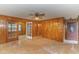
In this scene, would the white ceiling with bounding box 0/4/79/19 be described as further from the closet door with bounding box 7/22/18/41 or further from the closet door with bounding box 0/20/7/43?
the closet door with bounding box 7/22/18/41

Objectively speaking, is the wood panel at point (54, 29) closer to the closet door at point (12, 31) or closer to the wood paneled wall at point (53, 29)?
the wood paneled wall at point (53, 29)

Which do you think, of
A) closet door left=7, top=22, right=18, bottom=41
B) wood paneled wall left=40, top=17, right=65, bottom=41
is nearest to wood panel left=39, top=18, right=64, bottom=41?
wood paneled wall left=40, top=17, right=65, bottom=41

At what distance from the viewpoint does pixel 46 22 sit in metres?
11.3

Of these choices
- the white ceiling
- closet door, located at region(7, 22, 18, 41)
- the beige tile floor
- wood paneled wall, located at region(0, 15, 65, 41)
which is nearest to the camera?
the white ceiling

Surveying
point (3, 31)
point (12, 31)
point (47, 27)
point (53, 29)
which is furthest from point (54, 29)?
point (3, 31)

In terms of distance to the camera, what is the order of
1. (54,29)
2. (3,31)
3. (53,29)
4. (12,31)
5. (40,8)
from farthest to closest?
1. (53,29)
2. (54,29)
3. (12,31)
4. (3,31)
5. (40,8)

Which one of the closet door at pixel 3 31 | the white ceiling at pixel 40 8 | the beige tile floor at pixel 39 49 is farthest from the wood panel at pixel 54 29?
the closet door at pixel 3 31

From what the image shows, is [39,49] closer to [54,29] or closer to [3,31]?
[3,31]

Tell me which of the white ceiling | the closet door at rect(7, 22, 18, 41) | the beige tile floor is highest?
the white ceiling

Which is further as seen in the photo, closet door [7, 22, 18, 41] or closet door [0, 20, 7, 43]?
closet door [7, 22, 18, 41]

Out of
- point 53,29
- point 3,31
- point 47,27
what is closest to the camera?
point 3,31
